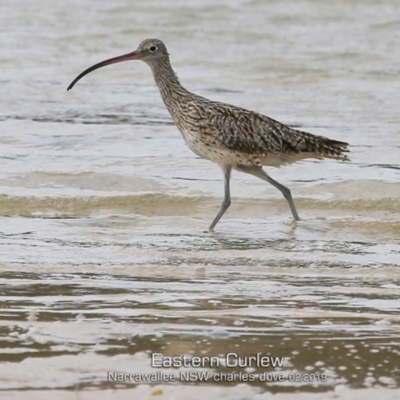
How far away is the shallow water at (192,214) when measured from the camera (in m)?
5.52

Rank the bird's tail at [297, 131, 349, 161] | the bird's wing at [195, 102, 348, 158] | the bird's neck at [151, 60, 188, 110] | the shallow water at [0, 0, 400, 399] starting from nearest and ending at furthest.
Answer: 1. the shallow water at [0, 0, 400, 399]
2. the bird's wing at [195, 102, 348, 158]
3. the bird's tail at [297, 131, 349, 161]
4. the bird's neck at [151, 60, 188, 110]

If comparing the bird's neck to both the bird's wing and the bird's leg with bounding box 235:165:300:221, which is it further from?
the bird's leg with bounding box 235:165:300:221

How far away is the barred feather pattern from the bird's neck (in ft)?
0.51

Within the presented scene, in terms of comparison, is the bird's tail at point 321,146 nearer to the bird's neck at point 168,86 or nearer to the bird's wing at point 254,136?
the bird's wing at point 254,136

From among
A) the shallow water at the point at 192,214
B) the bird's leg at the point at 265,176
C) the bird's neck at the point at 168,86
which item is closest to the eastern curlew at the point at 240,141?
the bird's leg at the point at 265,176

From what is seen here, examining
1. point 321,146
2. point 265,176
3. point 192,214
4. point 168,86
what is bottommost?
point 192,214

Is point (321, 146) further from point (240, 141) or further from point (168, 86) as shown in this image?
point (168, 86)

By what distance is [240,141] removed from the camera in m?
9.74

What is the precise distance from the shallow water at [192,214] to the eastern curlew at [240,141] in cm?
47

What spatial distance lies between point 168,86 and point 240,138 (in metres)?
1.05

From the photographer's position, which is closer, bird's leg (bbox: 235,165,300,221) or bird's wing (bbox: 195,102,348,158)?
bird's wing (bbox: 195,102,348,158)

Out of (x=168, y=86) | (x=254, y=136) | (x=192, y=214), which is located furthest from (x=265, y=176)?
(x=168, y=86)

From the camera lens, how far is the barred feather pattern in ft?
31.9

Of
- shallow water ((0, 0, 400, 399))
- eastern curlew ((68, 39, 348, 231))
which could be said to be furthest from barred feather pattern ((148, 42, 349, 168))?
shallow water ((0, 0, 400, 399))
